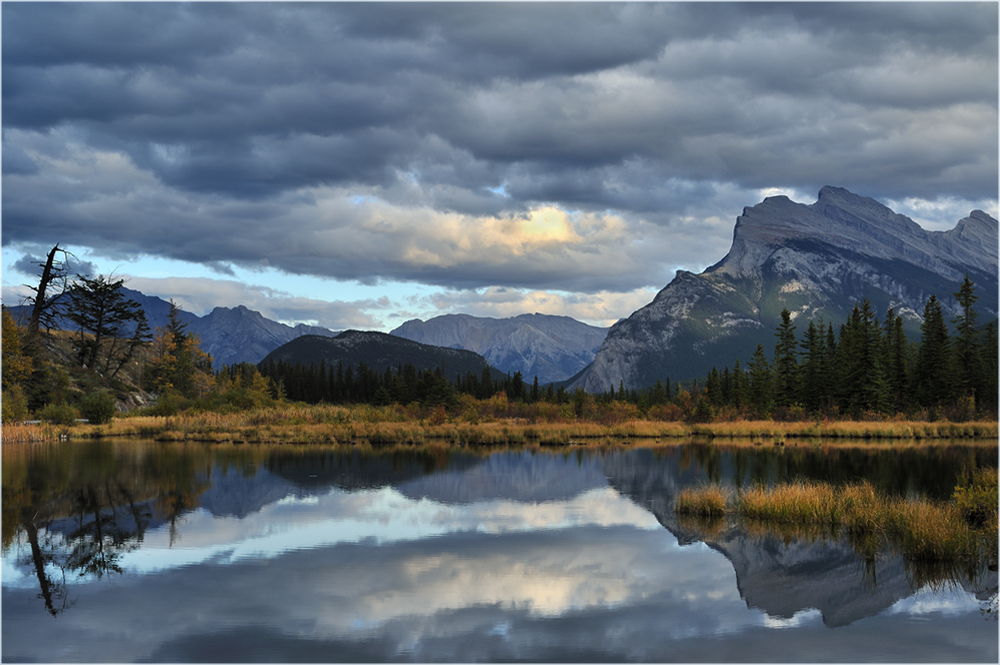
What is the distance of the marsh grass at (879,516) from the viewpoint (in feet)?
65.5

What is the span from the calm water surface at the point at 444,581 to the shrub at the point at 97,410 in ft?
142

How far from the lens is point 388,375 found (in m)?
181

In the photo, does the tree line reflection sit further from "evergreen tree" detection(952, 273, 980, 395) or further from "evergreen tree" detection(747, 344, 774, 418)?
"evergreen tree" detection(952, 273, 980, 395)

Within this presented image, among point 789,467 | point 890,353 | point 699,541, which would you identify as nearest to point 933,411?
point 890,353

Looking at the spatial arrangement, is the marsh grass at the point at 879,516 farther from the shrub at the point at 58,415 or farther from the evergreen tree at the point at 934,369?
the evergreen tree at the point at 934,369

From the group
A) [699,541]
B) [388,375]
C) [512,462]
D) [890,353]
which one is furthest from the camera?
[388,375]

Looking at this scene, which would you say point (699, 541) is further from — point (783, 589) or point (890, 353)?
point (890, 353)

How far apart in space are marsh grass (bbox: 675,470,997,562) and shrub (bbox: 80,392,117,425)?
2599 inches

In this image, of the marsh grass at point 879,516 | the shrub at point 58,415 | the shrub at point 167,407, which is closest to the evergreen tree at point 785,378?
the shrub at point 167,407

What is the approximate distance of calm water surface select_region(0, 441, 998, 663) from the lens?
14188mm

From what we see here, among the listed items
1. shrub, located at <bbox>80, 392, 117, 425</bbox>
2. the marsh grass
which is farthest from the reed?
shrub, located at <bbox>80, 392, 117, 425</bbox>

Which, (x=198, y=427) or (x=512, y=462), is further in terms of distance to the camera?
(x=198, y=427)

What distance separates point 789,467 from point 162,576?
33.1 meters

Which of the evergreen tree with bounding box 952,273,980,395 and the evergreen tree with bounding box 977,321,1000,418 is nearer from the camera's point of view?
the evergreen tree with bounding box 977,321,1000,418
